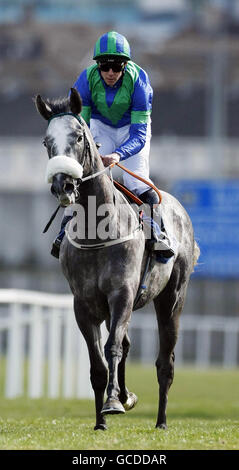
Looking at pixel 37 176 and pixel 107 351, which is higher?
pixel 37 176

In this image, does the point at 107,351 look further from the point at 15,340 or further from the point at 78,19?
the point at 78,19

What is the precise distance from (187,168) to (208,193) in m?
9.57

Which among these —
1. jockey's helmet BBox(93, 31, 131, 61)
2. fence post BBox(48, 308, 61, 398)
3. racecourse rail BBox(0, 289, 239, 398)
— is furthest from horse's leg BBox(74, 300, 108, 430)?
fence post BBox(48, 308, 61, 398)

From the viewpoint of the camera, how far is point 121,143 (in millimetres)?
7316

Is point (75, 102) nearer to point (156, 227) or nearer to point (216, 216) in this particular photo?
point (156, 227)

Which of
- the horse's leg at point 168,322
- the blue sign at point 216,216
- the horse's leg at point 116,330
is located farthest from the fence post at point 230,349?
the horse's leg at point 116,330

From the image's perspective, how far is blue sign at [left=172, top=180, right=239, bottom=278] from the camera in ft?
65.3

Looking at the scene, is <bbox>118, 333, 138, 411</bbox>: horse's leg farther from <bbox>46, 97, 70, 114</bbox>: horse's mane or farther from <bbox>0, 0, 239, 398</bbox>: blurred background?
<bbox>0, 0, 239, 398</bbox>: blurred background

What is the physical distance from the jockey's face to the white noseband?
1.00 m

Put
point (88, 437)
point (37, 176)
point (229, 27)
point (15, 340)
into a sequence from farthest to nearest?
point (229, 27)
point (37, 176)
point (15, 340)
point (88, 437)

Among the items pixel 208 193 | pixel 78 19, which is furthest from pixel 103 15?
pixel 208 193

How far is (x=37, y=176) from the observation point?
28172 mm
